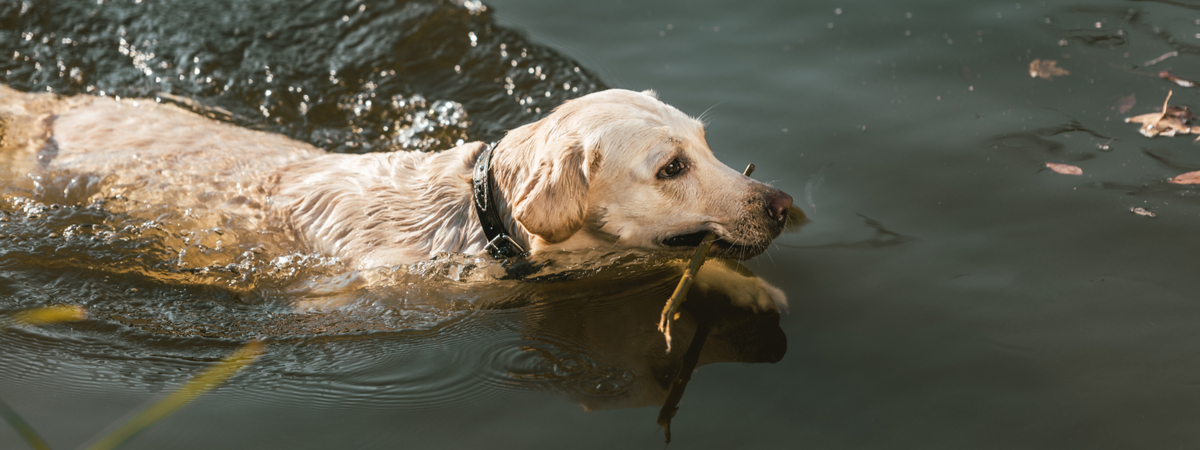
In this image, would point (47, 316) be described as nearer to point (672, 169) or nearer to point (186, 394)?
point (186, 394)

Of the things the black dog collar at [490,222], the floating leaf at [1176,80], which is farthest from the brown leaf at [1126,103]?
the black dog collar at [490,222]

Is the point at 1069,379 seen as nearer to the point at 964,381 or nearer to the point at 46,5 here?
the point at 964,381

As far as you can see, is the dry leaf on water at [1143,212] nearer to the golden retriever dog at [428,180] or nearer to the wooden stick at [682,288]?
the golden retriever dog at [428,180]

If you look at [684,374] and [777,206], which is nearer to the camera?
[684,374]

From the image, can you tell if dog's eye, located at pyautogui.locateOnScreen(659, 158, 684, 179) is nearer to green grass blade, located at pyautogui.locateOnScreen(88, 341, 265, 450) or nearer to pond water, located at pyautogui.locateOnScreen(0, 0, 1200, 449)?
pond water, located at pyautogui.locateOnScreen(0, 0, 1200, 449)

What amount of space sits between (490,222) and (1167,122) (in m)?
4.20

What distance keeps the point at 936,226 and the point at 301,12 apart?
633 cm

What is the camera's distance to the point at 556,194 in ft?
11.5

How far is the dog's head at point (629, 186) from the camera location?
3564 mm

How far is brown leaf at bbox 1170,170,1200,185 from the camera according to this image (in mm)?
4133

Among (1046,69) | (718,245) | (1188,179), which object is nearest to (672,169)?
(718,245)

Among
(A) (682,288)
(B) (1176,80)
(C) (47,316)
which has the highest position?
(B) (1176,80)

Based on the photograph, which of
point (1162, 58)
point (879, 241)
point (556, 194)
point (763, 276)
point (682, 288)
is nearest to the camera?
point (682, 288)

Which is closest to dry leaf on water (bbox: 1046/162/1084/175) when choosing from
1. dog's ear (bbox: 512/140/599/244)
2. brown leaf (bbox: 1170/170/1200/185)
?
brown leaf (bbox: 1170/170/1200/185)
